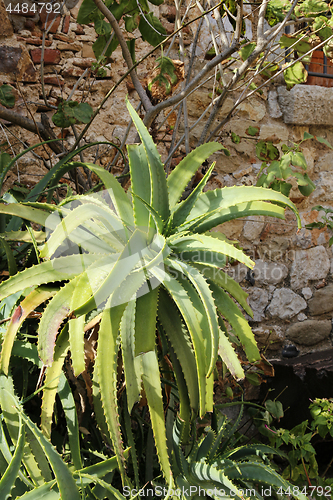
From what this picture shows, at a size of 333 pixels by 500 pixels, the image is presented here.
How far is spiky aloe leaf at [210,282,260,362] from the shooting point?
0.88 m

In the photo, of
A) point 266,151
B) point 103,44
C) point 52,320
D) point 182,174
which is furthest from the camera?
point 266,151

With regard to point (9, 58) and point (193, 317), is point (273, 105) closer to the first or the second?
point (9, 58)

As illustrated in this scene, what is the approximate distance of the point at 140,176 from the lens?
0.92 m

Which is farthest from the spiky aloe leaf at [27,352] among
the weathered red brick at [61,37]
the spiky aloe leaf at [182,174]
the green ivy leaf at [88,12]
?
the weathered red brick at [61,37]

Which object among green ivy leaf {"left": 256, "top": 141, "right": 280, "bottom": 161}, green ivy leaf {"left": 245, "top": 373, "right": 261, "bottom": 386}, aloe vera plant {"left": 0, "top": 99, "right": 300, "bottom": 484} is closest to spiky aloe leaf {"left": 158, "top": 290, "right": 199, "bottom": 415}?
aloe vera plant {"left": 0, "top": 99, "right": 300, "bottom": 484}

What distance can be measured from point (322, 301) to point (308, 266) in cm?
23

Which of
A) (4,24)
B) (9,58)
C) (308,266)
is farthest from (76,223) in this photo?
(308,266)

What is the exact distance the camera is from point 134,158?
36.4 inches

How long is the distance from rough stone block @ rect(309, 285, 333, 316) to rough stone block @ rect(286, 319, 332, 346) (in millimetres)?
64

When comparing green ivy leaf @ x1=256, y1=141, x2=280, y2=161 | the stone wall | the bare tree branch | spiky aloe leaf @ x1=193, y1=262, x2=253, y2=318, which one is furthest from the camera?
green ivy leaf @ x1=256, y1=141, x2=280, y2=161

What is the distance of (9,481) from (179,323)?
44cm

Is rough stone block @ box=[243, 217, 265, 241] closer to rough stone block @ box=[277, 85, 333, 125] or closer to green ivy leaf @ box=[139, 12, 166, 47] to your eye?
rough stone block @ box=[277, 85, 333, 125]

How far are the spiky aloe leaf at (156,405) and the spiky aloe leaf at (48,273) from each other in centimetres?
26

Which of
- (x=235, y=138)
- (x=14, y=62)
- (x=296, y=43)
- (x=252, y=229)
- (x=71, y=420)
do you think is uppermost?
(x=14, y=62)
